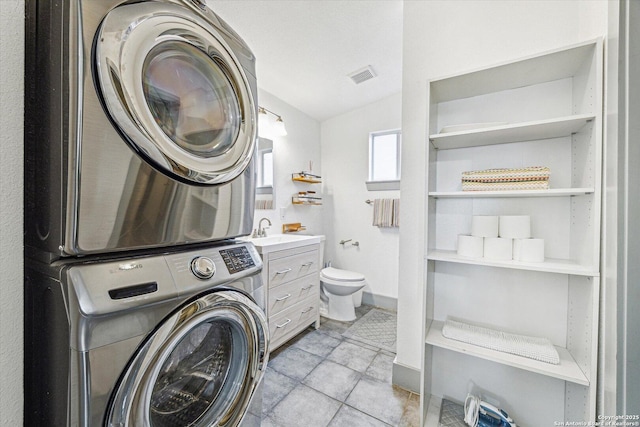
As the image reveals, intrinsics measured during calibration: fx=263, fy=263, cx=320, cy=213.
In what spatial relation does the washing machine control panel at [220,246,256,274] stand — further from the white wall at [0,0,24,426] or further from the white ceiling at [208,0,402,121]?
the white ceiling at [208,0,402,121]

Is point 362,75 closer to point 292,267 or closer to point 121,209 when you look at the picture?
point 292,267

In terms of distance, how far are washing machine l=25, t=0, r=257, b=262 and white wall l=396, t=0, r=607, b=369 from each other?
3.51 feet

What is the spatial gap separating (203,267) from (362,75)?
2.38 meters

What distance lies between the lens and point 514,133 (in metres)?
1.28

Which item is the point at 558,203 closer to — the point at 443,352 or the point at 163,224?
the point at 443,352

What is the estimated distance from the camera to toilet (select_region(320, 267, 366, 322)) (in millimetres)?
2592

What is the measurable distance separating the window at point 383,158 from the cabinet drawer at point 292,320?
59.0 inches

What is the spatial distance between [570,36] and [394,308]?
8.57 feet

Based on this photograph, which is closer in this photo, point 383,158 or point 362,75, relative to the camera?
point 362,75

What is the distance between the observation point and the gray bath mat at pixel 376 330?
2.26 m

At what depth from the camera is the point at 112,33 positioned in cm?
65

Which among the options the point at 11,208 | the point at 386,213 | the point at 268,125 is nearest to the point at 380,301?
the point at 386,213

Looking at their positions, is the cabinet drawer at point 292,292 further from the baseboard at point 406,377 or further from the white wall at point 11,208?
the white wall at point 11,208

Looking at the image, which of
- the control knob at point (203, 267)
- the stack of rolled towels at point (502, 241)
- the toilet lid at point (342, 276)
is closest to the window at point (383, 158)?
the toilet lid at point (342, 276)
